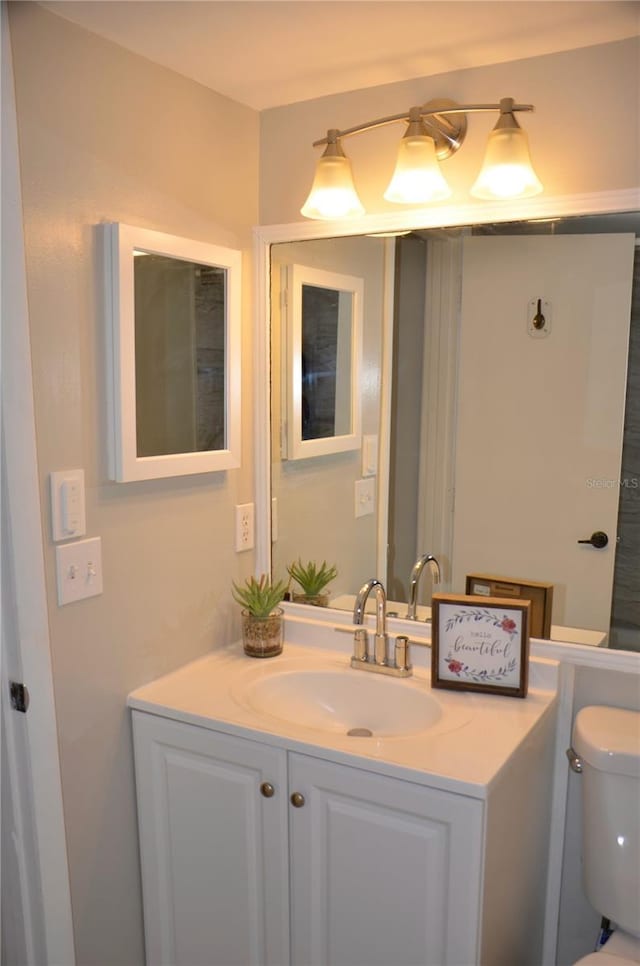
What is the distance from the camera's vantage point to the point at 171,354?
5.65 ft

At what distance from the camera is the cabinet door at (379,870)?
1364 mm

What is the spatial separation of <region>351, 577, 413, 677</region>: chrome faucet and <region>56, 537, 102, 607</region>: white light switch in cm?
61

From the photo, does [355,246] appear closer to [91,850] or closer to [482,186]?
[482,186]

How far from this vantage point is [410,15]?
1.42 m

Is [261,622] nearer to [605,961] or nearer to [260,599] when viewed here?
[260,599]

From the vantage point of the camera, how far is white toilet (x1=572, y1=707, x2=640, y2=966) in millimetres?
1499

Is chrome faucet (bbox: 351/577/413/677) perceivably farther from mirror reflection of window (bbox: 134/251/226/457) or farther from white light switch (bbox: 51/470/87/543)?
white light switch (bbox: 51/470/87/543)

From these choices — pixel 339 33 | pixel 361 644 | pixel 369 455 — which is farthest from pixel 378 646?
pixel 339 33

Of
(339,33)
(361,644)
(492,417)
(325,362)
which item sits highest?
(339,33)

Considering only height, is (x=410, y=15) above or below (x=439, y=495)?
above

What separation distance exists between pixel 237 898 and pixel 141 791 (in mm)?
307

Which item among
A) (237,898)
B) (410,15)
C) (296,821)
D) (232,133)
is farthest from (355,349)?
(237,898)

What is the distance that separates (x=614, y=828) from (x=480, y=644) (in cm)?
43

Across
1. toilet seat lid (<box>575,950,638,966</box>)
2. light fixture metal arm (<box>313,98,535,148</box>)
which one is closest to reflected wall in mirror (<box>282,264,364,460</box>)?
light fixture metal arm (<box>313,98,535,148</box>)
